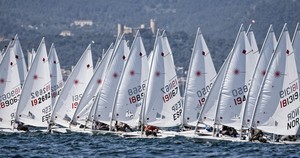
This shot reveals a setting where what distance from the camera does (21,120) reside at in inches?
3110

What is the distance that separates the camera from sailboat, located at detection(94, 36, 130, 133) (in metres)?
78.3

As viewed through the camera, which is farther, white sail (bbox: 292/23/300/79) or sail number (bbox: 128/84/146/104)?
sail number (bbox: 128/84/146/104)

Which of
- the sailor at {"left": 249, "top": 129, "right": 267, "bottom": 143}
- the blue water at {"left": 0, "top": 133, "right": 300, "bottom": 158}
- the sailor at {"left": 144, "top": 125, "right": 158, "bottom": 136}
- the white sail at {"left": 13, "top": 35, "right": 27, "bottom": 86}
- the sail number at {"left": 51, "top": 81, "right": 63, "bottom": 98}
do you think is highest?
the white sail at {"left": 13, "top": 35, "right": 27, "bottom": 86}

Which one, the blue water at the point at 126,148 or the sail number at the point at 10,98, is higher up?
the sail number at the point at 10,98

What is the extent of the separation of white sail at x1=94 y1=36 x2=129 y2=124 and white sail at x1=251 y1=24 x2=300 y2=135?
12854mm

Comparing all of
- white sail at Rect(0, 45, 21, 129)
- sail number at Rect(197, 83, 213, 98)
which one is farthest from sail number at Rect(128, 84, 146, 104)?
white sail at Rect(0, 45, 21, 129)

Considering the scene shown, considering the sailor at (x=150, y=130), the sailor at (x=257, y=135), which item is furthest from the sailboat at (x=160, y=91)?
the sailor at (x=257, y=135)

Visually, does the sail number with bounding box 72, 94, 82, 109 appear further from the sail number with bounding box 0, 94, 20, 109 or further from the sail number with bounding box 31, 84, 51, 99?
the sail number with bounding box 0, 94, 20, 109

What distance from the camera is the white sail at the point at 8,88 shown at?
79.2 m

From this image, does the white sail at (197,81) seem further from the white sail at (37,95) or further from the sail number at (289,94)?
the sail number at (289,94)

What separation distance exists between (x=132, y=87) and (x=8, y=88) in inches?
305

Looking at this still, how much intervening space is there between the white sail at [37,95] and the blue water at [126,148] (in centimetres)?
342

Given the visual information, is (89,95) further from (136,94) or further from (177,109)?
(177,109)

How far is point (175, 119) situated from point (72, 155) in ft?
50.7
